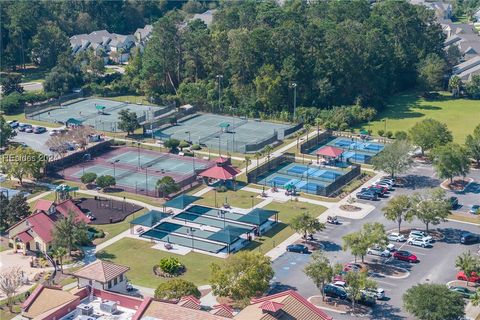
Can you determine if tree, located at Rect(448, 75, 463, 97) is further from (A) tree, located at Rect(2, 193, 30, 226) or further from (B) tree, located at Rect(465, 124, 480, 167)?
(A) tree, located at Rect(2, 193, 30, 226)

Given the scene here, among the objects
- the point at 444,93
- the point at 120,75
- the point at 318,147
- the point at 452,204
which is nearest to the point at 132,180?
the point at 318,147

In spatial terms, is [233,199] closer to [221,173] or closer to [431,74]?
[221,173]

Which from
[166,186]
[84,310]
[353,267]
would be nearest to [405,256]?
[353,267]

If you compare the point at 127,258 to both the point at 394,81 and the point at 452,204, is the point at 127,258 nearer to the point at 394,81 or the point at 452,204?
the point at 452,204

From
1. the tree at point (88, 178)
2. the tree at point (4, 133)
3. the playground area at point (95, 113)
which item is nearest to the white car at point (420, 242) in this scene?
the tree at point (88, 178)

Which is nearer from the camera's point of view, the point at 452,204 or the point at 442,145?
the point at 452,204

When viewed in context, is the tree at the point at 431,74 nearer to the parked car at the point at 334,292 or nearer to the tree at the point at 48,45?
the tree at the point at 48,45

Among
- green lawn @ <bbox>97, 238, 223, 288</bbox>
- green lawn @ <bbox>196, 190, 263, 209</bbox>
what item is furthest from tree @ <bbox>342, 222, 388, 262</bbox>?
green lawn @ <bbox>196, 190, 263, 209</bbox>
